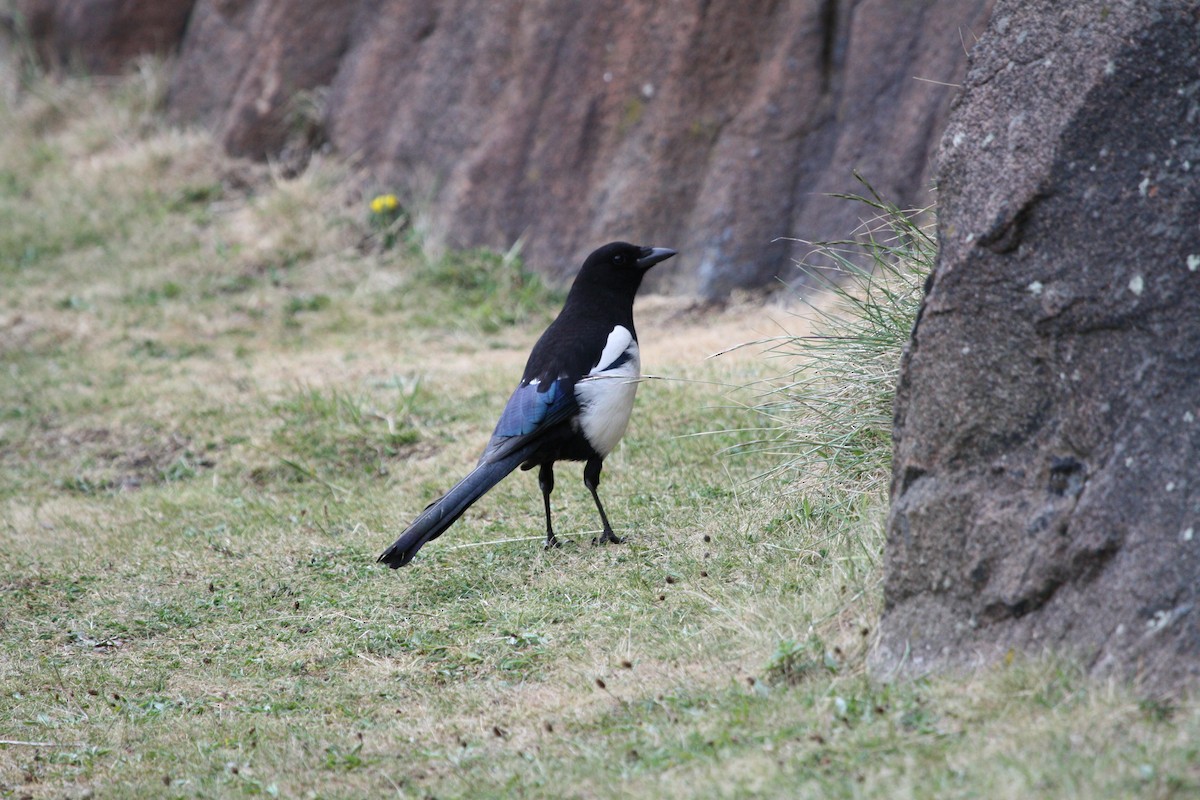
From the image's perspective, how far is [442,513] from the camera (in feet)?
14.1

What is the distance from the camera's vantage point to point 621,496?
17.2 ft

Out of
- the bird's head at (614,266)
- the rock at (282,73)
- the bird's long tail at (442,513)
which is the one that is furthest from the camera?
the rock at (282,73)

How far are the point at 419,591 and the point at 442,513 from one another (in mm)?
304

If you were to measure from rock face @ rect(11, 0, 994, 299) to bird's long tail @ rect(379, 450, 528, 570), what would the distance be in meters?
3.91

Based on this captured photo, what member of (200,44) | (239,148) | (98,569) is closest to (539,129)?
(239,148)

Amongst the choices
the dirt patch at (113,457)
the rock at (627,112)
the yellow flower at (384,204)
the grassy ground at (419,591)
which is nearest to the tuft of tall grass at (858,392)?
the grassy ground at (419,591)

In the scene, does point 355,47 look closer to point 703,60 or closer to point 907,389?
point 703,60

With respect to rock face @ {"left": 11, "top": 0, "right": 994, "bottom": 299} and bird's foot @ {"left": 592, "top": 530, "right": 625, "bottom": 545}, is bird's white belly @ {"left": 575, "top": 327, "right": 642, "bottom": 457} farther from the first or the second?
rock face @ {"left": 11, "top": 0, "right": 994, "bottom": 299}

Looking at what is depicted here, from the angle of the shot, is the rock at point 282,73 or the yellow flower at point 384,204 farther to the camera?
the rock at point 282,73

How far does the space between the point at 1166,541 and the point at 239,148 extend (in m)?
9.18

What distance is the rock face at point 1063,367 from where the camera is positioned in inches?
105

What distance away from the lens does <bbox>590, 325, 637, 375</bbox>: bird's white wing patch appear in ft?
15.8

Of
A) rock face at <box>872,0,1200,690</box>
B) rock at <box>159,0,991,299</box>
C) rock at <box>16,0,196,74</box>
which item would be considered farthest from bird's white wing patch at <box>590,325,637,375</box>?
rock at <box>16,0,196,74</box>

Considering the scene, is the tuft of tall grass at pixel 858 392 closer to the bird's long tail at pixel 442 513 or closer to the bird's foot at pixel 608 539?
the bird's foot at pixel 608 539
